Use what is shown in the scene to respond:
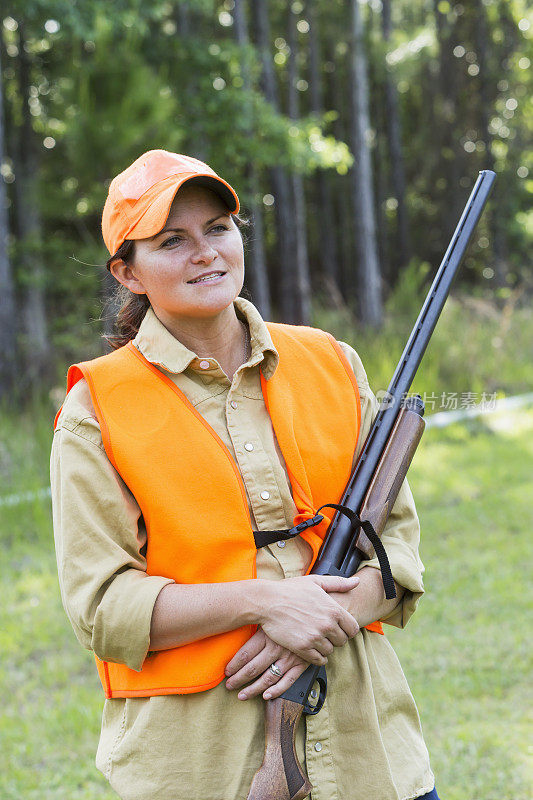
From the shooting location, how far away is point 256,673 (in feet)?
6.11

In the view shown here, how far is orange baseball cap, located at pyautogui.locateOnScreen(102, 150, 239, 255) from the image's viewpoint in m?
1.95

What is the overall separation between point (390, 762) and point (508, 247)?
1161 inches

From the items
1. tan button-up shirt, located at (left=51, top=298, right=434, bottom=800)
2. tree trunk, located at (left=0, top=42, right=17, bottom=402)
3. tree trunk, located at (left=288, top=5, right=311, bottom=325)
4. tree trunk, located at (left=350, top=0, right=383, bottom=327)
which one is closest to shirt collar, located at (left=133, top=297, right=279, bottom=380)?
tan button-up shirt, located at (left=51, top=298, right=434, bottom=800)

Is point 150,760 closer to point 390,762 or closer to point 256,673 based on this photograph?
point 256,673

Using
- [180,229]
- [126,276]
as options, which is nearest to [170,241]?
[180,229]

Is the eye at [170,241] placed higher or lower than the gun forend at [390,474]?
higher

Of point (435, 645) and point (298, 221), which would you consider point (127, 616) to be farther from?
point (298, 221)

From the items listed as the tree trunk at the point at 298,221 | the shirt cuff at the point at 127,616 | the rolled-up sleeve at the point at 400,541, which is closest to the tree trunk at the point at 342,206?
the tree trunk at the point at 298,221

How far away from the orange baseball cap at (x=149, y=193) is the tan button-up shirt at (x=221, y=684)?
0.25m

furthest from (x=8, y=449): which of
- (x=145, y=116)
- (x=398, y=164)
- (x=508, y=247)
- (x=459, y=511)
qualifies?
(x=508, y=247)

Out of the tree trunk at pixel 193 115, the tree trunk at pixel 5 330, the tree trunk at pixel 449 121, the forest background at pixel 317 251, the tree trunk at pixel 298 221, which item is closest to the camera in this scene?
the forest background at pixel 317 251

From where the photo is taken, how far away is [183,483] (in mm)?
1890

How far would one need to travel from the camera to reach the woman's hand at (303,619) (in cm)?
183

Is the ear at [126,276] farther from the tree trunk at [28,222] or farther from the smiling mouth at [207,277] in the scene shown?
the tree trunk at [28,222]
